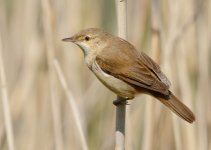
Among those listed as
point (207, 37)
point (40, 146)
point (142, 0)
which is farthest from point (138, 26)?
point (40, 146)

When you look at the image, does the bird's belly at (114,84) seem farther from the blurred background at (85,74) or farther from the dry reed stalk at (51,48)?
the dry reed stalk at (51,48)

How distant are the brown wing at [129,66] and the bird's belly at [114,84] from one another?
0.7 inches

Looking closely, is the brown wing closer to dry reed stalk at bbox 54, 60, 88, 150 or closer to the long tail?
the long tail

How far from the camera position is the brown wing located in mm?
2365

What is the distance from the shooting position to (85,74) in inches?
129

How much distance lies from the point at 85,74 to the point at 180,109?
111 centimetres

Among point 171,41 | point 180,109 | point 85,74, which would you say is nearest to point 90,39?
point 171,41

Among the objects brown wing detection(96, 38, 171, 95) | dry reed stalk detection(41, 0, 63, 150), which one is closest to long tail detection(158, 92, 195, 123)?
brown wing detection(96, 38, 171, 95)

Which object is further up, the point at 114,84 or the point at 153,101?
the point at 114,84

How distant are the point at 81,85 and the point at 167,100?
2.98ft

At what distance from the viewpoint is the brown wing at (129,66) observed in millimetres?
2365

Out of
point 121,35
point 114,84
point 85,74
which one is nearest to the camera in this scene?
point 121,35

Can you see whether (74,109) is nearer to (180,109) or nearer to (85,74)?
(180,109)

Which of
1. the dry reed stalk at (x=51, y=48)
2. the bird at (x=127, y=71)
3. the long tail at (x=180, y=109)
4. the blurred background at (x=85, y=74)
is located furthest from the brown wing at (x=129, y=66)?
the dry reed stalk at (x=51, y=48)
